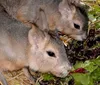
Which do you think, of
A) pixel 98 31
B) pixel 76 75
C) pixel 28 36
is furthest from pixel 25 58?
pixel 98 31

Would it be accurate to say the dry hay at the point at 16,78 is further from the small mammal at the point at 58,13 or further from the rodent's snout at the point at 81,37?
the rodent's snout at the point at 81,37

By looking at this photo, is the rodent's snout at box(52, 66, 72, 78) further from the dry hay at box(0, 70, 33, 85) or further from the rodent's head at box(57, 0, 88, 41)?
the rodent's head at box(57, 0, 88, 41)

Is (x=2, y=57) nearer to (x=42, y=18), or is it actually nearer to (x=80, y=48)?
(x=42, y=18)

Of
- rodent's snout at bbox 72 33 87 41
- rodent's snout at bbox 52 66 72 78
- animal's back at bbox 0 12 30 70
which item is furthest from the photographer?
rodent's snout at bbox 72 33 87 41

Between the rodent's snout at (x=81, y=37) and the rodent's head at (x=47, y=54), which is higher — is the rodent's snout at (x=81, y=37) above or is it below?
below

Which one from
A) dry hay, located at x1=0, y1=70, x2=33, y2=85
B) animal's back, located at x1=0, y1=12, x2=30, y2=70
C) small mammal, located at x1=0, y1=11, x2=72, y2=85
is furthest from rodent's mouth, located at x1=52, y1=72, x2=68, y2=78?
dry hay, located at x1=0, y1=70, x2=33, y2=85

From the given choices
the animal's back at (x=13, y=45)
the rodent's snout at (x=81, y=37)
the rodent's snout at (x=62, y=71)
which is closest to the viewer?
the rodent's snout at (x=62, y=71)

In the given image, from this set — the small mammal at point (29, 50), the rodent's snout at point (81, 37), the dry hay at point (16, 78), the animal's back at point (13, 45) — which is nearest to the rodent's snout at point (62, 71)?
the small mammal at point (29, 50)
